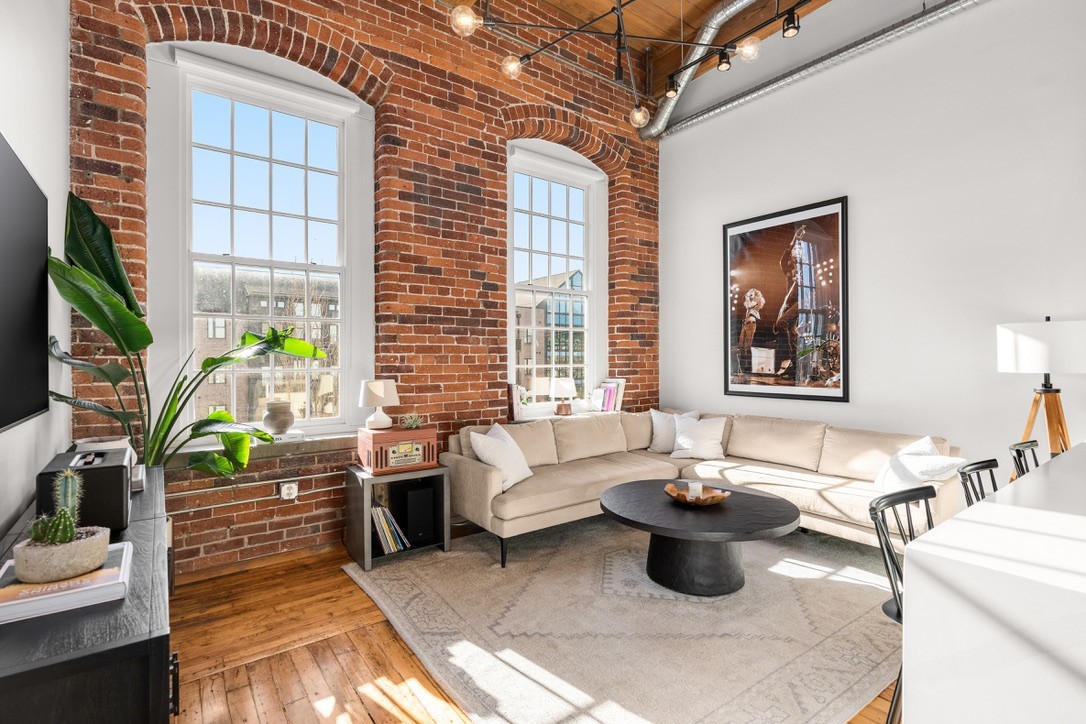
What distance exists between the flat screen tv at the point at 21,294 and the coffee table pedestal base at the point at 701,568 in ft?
9.46

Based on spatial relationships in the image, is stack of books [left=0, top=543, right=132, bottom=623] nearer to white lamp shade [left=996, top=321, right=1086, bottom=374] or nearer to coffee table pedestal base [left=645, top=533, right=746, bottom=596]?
coffee table pedestal base [left=645, top=533, right=746, bottom=596]

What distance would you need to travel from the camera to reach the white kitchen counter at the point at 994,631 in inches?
17.5

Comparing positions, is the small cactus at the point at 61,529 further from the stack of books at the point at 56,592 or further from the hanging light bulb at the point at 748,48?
the hanging light bulb at the point at 748,48

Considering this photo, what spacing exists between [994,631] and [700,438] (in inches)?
175

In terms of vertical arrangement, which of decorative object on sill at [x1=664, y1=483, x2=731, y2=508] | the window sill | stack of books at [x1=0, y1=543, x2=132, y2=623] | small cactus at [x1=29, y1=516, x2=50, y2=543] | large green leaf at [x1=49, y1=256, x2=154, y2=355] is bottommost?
decorative object on sill at [x1=664, y1=483, x2=731, y2=508]

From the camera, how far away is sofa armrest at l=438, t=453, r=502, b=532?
361 centimetres

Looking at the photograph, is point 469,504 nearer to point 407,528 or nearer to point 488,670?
point 407,528

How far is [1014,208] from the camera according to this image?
358cm

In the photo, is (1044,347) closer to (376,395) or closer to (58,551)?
(376,395)

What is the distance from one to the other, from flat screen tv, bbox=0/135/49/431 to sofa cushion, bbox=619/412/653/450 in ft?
13.3

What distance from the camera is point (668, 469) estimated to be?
448cm

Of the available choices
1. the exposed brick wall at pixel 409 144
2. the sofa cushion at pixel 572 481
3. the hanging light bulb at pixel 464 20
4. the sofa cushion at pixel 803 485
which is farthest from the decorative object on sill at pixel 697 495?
the hanging light bulb at pixel 464 20

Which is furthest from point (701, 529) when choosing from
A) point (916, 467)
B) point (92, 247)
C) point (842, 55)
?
point (842, 55)

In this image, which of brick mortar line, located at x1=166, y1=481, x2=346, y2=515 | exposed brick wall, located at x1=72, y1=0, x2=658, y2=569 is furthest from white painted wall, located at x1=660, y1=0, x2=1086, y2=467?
brick mortar line, located at x1=166, y1=481, x2=346, y2=515
